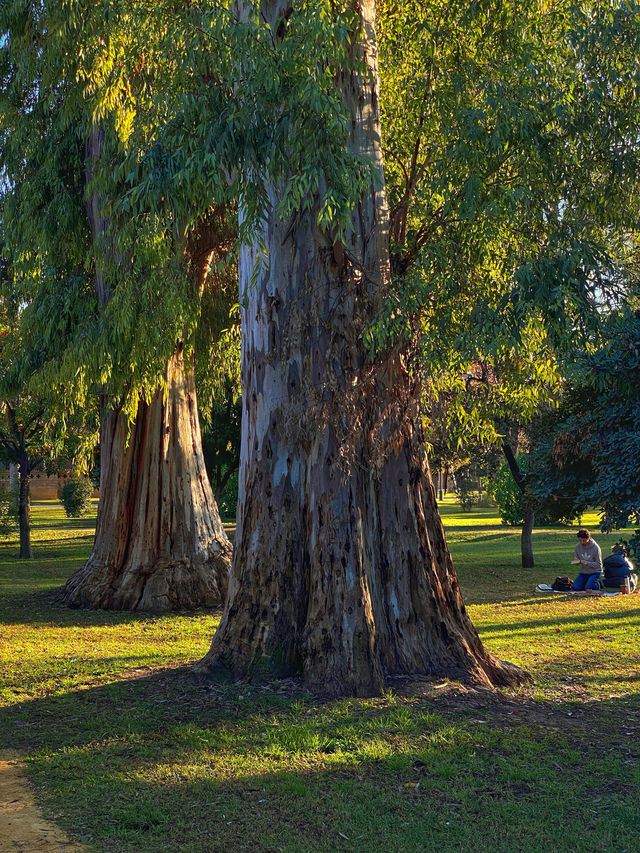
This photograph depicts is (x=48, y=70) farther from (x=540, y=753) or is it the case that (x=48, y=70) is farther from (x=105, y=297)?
(x=540, y=753)

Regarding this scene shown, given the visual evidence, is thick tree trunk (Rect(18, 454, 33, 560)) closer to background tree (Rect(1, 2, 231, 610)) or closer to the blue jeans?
background tree (Rect(1, 2, 231, 610))

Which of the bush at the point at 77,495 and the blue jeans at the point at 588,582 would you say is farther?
the bush at the point at 77,495

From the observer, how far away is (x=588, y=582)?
1638cm

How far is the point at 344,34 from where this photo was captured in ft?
24.2

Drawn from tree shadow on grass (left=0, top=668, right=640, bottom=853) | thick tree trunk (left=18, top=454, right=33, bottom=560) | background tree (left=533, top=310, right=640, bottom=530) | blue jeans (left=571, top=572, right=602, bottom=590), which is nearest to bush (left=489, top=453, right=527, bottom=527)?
blue jeans (left=571, top=572, right=602, bottom=590)

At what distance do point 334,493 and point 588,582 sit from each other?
32.7ft

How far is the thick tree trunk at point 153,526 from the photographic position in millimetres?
14195

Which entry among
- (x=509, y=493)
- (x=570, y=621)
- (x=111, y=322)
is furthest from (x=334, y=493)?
(x=509, y=493)

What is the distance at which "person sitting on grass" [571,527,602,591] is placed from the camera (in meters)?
15.8

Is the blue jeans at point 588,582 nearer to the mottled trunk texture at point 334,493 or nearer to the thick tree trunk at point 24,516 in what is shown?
the mottled trunk texture at point 334,493

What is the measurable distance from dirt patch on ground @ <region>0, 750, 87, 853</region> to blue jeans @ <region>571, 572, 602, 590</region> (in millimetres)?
12415

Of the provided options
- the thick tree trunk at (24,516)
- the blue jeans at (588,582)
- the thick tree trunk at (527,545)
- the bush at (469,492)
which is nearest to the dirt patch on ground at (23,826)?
the blue jeans at (588,582)

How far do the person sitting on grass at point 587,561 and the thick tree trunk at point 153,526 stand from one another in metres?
6.24

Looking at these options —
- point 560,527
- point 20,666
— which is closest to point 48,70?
point 20,666
